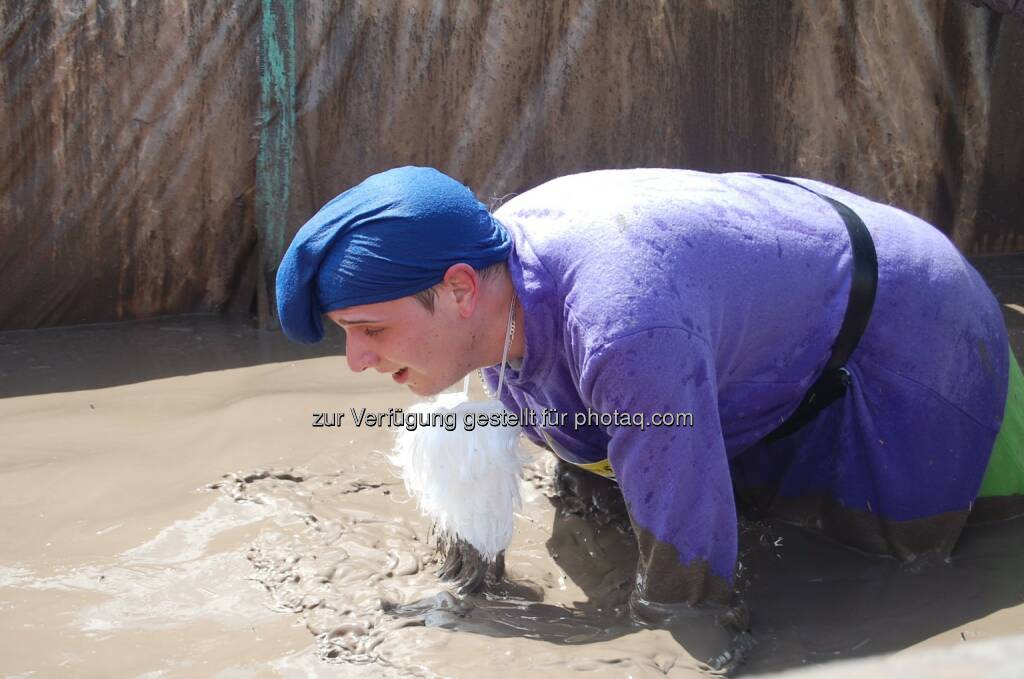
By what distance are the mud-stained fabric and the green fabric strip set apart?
0.17 ft

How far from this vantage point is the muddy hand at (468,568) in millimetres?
2252

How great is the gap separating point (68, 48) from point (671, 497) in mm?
2710

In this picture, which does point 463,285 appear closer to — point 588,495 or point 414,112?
point 588,495

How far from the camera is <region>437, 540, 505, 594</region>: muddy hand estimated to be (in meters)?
2.25

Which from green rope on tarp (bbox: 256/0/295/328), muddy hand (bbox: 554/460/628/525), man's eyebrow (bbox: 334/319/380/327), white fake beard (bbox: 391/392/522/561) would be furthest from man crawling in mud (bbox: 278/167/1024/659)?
green rope on tarp (bbox: 256/0/295/328)

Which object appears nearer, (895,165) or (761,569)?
(761,569)

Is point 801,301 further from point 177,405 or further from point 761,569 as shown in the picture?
point 177,405

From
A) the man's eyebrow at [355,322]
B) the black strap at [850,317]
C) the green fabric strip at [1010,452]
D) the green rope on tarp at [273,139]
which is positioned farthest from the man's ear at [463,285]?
the green rope on tarp at [273,139]

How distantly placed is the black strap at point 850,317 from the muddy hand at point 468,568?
71cm

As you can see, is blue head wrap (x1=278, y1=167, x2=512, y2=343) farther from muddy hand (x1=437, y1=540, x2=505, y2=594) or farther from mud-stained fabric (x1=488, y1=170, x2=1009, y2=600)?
muddy hand (x1=437, y1=540, x2=505, y2=594)

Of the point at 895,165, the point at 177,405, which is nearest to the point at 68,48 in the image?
the point at 177,405

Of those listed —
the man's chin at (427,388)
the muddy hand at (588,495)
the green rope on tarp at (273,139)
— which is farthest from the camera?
the green rope on tarp at (273,139)

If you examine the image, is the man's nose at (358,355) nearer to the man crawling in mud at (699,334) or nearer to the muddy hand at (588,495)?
the man crawling in mud at (699,334)

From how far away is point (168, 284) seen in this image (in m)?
3.94
